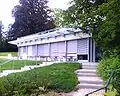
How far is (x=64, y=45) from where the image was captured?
2991 cm

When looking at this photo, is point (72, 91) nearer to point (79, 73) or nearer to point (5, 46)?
point (79, 73)

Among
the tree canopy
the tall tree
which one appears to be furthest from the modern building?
the tall tree

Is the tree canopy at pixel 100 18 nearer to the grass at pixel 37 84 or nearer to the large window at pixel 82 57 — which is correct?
Answer: the grass at pixel 37 84

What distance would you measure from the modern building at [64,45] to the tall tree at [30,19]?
25093 millimetres

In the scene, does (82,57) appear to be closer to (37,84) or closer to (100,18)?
(100,18)

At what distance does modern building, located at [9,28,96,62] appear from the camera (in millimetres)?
25737

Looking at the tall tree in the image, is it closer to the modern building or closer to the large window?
the modern building

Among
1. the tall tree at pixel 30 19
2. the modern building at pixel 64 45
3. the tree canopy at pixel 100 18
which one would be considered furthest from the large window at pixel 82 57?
the tall tree at pixel 30 19

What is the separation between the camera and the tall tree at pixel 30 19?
65500mm

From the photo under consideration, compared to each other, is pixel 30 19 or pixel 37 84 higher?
pixel 30 19

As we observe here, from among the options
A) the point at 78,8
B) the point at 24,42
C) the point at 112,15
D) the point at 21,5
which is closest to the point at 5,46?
the point at 21,5

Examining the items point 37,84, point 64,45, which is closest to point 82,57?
point 64,45

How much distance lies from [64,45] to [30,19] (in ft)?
124

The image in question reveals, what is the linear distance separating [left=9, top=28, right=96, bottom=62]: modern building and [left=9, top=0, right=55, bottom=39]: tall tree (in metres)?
25.1
